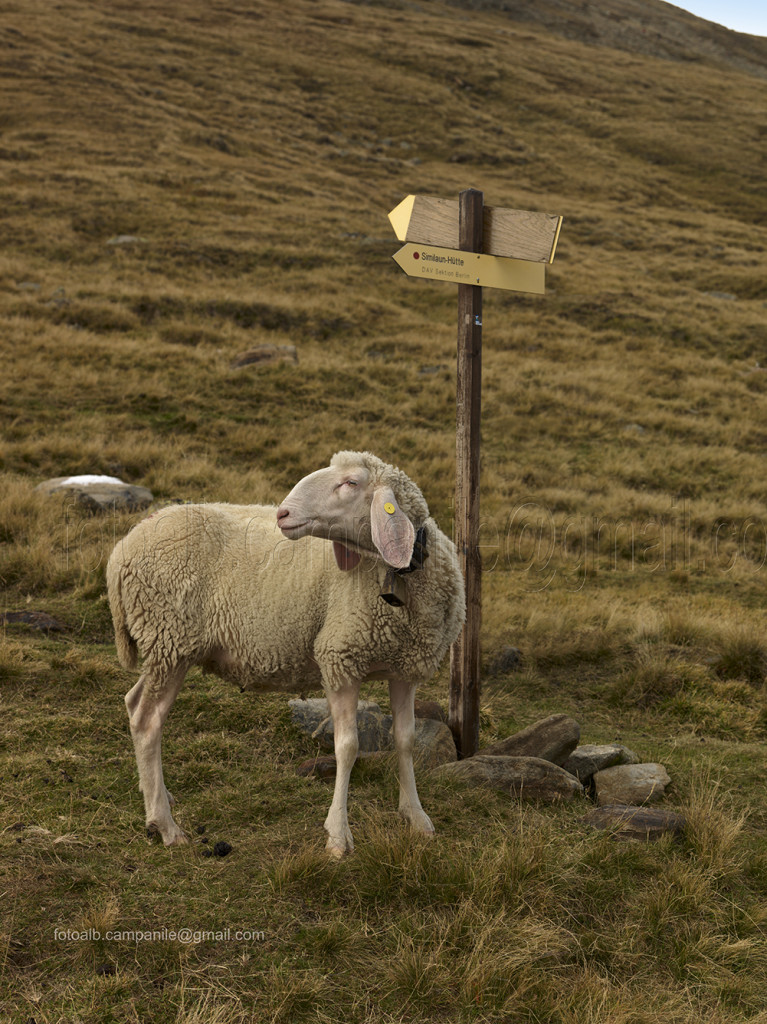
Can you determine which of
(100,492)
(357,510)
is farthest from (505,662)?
(100,492)

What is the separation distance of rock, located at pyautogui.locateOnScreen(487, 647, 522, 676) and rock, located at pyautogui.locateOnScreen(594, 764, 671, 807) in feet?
6.57

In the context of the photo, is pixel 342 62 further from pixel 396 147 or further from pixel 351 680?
pixel 351 680

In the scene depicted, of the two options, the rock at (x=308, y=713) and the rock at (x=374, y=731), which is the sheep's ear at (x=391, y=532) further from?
the rock at (x=308, y=713)

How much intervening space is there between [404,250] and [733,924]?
162 inches

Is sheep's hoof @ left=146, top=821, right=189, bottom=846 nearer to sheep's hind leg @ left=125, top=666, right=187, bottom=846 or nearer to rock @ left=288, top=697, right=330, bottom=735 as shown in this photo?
sheep's hind leg @ left=125, top=666, right=187, bottom=846

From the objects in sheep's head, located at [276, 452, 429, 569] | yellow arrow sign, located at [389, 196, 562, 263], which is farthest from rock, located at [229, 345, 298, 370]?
sheep's head, located at [276, 452, 429, 569]

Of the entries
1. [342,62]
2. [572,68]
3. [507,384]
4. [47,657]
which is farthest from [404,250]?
[572,68]

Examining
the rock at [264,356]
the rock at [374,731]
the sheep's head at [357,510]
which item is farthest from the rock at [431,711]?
the rock at [264,356]

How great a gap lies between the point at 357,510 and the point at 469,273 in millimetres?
2142

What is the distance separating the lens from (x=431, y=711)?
18.9 ft

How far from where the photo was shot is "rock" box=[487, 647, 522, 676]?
23.1 ft

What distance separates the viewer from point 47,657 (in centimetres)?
590

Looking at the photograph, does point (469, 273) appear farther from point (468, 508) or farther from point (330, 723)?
point (330, 723)

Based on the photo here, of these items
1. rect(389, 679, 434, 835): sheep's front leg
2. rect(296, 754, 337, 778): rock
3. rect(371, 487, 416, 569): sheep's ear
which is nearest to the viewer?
rect(371, 487, 416, 569): sheep's ear
